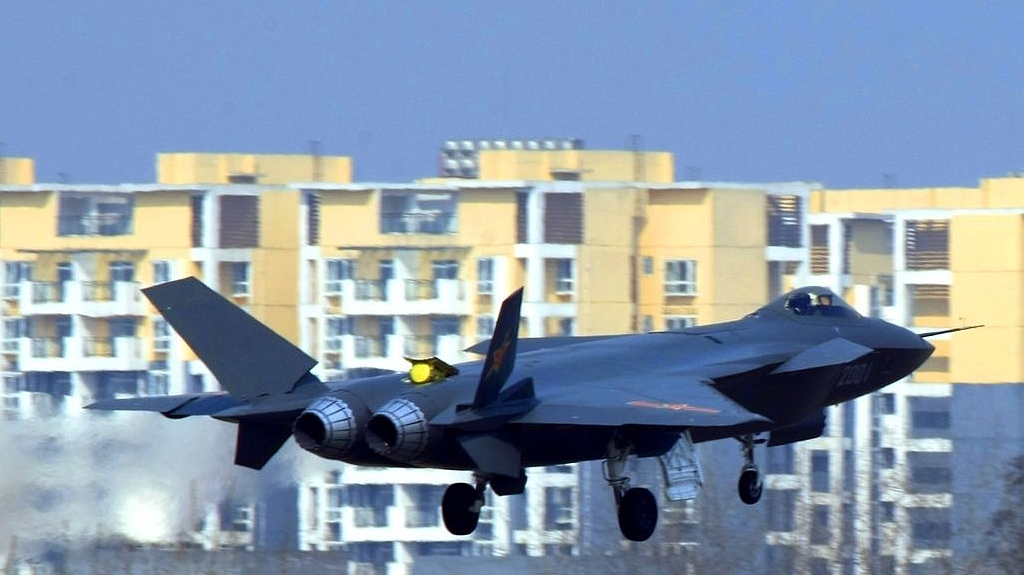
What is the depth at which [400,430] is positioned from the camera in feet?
74.1

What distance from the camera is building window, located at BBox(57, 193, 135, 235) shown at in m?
78.0

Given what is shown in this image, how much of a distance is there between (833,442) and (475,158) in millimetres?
38242

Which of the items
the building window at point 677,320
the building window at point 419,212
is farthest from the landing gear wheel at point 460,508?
the building window at point 419,212

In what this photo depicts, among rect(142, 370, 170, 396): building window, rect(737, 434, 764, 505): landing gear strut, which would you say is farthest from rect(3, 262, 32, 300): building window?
rect(737, 434, 764, 505): landing gear strut

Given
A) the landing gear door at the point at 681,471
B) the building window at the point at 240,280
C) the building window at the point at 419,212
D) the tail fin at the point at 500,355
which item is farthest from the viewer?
the building window at the point at 240,280

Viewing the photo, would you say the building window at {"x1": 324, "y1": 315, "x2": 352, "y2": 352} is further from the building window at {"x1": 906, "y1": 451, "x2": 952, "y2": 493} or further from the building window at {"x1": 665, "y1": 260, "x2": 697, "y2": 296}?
the building window at {"x1": 906, "y1": 451, "x2": 952, "y2": 493}

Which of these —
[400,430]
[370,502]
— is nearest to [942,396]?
[370,502]

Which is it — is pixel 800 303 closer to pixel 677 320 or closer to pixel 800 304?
pixel 800 304

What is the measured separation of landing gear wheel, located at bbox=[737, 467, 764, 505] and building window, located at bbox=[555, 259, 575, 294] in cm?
4650

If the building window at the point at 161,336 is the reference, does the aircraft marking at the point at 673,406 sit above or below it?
below

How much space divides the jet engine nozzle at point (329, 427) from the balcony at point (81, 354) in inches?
2080

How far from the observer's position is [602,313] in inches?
2901

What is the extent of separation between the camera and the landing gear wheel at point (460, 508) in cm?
2519

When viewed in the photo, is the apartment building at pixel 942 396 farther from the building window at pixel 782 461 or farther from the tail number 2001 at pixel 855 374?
the tail number 2001 at pixel 855 374
